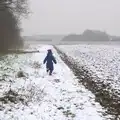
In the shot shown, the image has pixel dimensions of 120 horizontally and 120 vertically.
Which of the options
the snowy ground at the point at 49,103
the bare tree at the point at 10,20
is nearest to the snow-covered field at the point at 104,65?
the snowy ground at the point at 49,103

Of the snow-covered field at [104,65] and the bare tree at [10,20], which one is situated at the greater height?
the bare tree at [10,20]

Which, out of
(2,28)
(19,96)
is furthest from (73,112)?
(2,28)

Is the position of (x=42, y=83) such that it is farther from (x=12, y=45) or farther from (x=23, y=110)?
(x=12, y=45)

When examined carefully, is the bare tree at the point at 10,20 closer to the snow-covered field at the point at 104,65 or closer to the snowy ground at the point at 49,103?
the snow-covered field at the point at 104,65

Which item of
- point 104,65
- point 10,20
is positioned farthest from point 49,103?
point 10,20

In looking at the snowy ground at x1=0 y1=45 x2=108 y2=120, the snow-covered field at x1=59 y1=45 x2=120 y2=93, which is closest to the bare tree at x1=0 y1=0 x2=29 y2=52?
the snow-covered field at x1=59 y1=45 x2=120 y2=93

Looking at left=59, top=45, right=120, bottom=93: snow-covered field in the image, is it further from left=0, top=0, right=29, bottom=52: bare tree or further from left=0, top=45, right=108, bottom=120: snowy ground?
left=0, top=0, right=29, bottom=52: bare tree

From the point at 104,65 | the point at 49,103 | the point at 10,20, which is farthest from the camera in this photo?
the point at 10,20

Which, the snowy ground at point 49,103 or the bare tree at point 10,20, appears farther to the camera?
the bare tree at point 10,20

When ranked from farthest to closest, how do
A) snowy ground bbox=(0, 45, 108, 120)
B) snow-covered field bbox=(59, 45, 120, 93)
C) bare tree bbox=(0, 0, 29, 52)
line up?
bare tree bbox=(0, 0, 29, 52) < snow-covered field bbox=(59, 45, 120, 93) < snowy ground bbox=(0, 45, 108, 120)

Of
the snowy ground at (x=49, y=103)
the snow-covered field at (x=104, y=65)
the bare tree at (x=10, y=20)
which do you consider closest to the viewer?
the snowy ground at (x=49, y=103)

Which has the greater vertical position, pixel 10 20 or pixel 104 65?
pixel 10 20

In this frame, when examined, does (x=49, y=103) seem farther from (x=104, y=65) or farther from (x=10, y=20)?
(x=10, y=20)

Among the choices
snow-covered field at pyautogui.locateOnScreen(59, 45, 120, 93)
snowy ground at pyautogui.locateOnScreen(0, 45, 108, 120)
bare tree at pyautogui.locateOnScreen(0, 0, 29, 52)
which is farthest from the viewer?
bare tree at pyautogui.locateOnScreen(0, 0, 29, 52)
